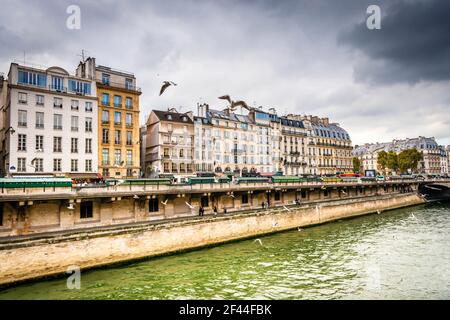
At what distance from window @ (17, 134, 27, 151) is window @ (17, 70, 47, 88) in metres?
6.62

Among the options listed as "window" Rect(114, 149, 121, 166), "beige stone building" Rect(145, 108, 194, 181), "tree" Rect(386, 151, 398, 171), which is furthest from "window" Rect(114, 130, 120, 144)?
"tree" Rect(386, 151, 398, 171)

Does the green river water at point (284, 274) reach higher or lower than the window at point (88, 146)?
lower

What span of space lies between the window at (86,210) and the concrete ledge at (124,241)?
3576 millimetres

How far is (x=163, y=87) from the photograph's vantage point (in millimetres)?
44844

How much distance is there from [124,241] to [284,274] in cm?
1145

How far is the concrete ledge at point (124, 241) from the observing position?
17.3m

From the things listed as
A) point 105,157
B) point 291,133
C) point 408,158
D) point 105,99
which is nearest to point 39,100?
point 105,99

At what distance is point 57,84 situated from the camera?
125ft

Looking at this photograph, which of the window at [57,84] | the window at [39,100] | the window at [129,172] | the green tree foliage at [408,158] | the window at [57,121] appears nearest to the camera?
the window at [39,100]

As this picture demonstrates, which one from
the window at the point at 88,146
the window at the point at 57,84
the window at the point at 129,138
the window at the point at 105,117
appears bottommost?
the window at the point at 88,146

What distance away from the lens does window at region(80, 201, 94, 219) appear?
2458 centimetres

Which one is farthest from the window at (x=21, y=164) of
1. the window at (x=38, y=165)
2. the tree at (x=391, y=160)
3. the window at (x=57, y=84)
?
the tree at (x=391, y=160)

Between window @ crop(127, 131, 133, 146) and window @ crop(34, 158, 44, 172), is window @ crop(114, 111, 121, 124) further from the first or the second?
window @ crop(34, 158, 44, 172)

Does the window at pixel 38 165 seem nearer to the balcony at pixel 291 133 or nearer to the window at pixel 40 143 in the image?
the window at pixel 40 143
